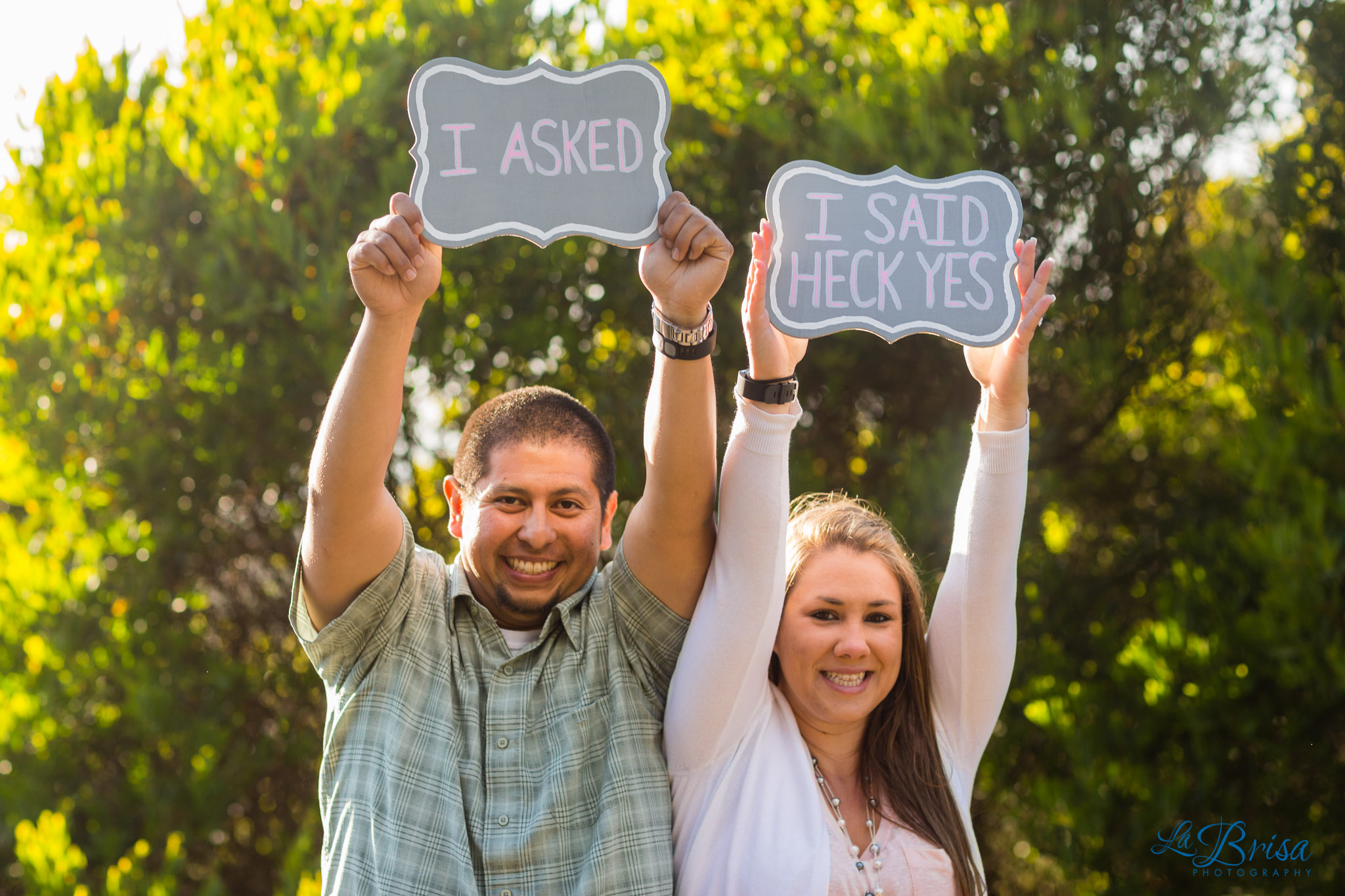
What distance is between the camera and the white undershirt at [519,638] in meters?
2.08

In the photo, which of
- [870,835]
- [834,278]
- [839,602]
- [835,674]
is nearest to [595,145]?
[834,278]

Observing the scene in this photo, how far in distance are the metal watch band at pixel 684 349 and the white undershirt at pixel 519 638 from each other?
603mm

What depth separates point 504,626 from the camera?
2.12m

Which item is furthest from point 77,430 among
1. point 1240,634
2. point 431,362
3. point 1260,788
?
point 1260,788

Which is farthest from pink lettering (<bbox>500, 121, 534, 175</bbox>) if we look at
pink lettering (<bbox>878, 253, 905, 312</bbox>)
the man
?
pink lettering (<bbox>878, 253, 905, 312</bbox>)

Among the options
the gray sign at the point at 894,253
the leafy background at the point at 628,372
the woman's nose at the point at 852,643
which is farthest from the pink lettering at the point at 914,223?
the leafy background at the point at 628,372

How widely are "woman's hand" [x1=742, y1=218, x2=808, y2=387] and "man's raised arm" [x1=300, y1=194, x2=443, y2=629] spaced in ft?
1.89

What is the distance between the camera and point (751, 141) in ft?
12.7

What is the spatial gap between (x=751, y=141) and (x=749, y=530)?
7.67 ft

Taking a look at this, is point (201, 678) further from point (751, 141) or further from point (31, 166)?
point (751, 141)

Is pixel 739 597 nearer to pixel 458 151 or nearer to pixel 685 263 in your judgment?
pixel 685 263

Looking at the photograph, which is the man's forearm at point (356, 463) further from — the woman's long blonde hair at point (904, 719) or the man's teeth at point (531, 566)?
the woman's long blonde hair at point (904, 719)

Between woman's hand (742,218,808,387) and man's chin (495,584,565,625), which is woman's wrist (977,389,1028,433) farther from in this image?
man's chin (495,584,565,625)

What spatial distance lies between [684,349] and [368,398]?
0.56 m
